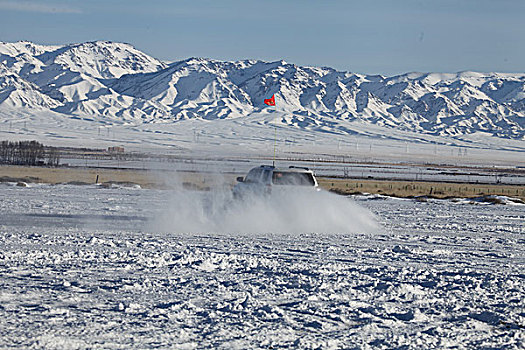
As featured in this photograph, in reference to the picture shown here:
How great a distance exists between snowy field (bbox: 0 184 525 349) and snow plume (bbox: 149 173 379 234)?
44mm

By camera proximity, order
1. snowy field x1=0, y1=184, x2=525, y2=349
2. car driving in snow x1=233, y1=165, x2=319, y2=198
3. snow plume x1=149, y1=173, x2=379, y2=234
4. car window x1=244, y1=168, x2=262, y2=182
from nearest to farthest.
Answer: snowy field x1=0, y1=184, x2=525, y2=349, snow plume x1=149, y1=173, x2=379, y2=234, car driving in snow x1=233, y1=165, x2=319, y2=198, car window x1=244, y1=168, x2=262, y2=182

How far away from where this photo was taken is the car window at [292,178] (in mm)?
20438

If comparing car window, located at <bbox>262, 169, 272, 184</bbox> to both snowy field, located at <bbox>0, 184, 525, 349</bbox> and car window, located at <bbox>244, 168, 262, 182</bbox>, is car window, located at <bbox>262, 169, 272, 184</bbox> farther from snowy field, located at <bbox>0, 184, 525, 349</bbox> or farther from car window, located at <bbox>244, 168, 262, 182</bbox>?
snowy field, located at <bbox>0, 184, 525, 349</bbox>

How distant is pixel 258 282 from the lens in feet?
37.9

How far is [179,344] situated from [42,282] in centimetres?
376

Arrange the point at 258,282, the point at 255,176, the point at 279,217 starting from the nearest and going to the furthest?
1. the point at 258,282
2. the point at 279,217
3. the point at 255,176

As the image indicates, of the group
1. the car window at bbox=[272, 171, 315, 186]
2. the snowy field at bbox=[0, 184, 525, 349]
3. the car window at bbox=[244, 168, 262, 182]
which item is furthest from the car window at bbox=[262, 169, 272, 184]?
the snowy field at bbox=[0, 184, 525, 349]

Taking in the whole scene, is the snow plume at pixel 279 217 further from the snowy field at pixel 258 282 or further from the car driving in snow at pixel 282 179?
the car driving in snow at pixel 282 179

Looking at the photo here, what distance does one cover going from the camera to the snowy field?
8.52m

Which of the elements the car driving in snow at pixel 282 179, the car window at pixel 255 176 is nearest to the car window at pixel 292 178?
the car driving in snow at pixel 282 179

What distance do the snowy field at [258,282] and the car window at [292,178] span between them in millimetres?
485

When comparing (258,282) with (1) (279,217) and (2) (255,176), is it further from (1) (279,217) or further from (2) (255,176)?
(2) (255,176)

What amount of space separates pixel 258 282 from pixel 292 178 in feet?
30.0

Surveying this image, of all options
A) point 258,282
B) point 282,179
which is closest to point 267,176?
point 282,179
